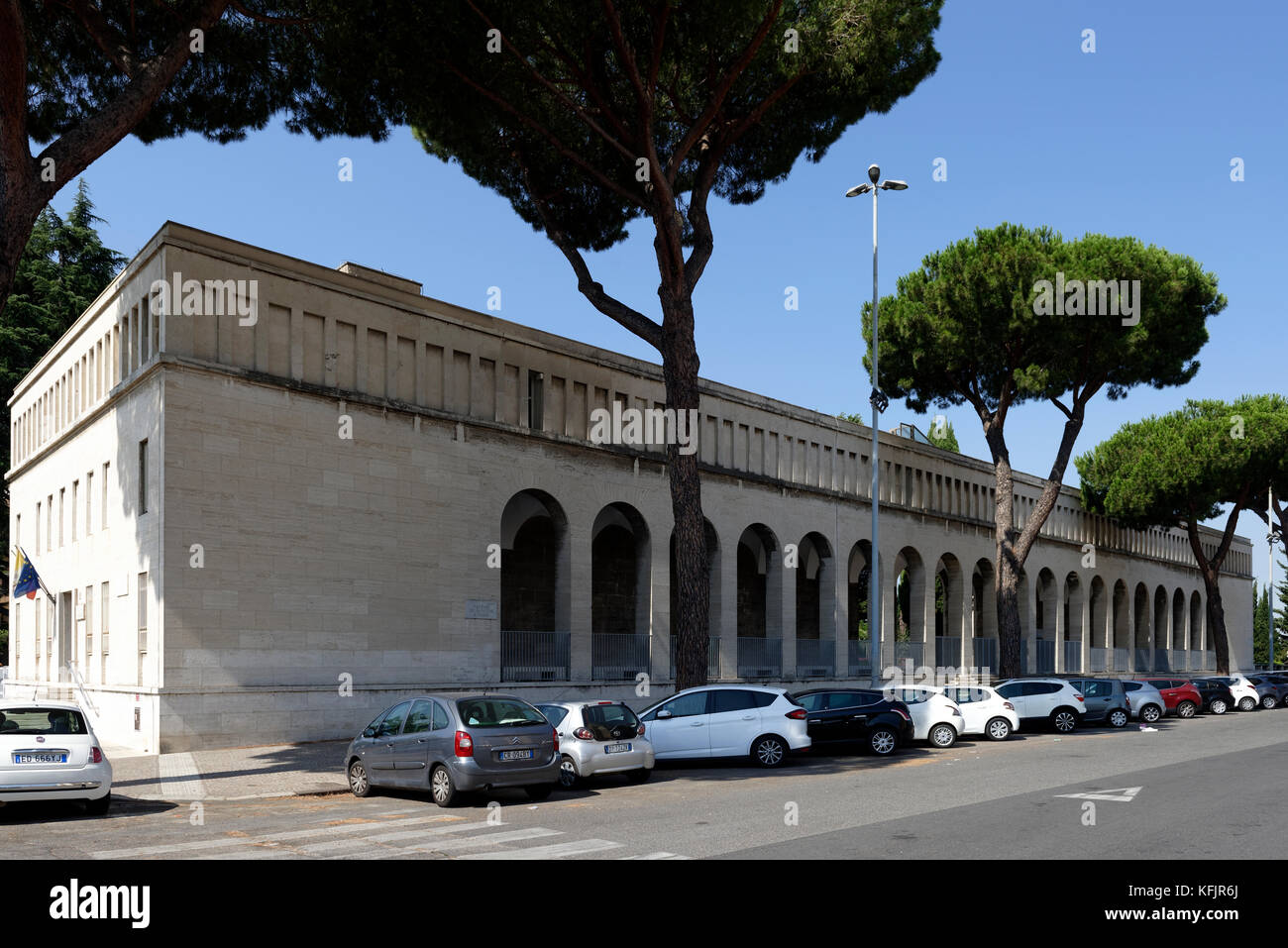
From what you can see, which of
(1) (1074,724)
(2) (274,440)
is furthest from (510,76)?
(1) (1074,724)

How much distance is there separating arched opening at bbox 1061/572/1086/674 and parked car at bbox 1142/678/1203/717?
61.4 ft

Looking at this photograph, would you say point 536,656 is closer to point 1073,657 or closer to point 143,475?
point 143,475

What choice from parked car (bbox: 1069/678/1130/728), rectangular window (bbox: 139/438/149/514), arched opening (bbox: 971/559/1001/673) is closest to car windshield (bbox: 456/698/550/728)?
rectangular window (bbox: 139/438/149/514)

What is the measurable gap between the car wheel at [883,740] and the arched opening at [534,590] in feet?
29.9

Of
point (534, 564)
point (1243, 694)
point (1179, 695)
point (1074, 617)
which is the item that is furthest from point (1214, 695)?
point (534, 564)

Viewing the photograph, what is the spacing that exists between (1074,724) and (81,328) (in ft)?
87.6

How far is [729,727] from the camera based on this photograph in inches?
759

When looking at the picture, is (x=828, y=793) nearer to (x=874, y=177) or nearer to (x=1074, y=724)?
(x=1074, y=724)

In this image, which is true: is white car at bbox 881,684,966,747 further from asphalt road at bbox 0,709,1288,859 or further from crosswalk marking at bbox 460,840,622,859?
crosswalk marking at bbox 460,840,622,859

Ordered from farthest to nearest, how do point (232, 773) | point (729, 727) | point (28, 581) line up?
point (28, 581) → point (729, 727) → point (232, 773)

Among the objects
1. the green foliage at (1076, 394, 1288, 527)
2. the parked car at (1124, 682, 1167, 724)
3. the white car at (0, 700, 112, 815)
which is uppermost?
the green foliage at (1076, 394, 1288, 527)

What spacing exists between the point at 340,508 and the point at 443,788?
35.8 feet

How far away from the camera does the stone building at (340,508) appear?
72.0ft

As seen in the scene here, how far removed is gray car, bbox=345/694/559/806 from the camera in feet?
46.9
